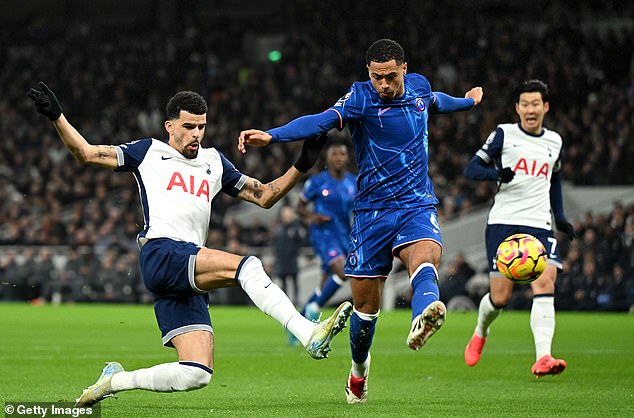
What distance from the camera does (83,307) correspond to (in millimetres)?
24578

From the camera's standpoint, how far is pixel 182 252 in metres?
6.91

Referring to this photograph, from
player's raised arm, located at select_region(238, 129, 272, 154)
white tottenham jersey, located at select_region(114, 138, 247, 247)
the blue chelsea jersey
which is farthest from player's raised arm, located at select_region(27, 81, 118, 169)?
the blue chelsea jersey

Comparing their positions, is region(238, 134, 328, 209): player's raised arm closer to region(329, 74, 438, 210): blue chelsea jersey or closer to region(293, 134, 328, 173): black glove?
region(293, 134, 328, 173): black glove

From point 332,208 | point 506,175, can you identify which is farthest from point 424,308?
point 332,208

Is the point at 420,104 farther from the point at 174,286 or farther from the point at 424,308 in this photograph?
the point at 174,286

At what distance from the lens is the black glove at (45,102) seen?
6641 millimetres

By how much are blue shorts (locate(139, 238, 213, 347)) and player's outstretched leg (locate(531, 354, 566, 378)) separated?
331 centimetres

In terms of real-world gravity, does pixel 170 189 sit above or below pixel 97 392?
above

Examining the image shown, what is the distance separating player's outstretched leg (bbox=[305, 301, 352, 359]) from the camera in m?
6.47

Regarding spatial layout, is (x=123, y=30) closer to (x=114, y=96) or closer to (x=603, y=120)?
(x=114, y=96)

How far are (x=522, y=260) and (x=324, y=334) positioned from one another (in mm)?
2675

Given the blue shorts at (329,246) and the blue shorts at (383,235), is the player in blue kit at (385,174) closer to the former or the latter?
the blue shorts at (383,235)

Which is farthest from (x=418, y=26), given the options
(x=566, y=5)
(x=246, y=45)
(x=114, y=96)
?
(x=114, y=96)

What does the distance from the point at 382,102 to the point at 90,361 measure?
5419 mm
